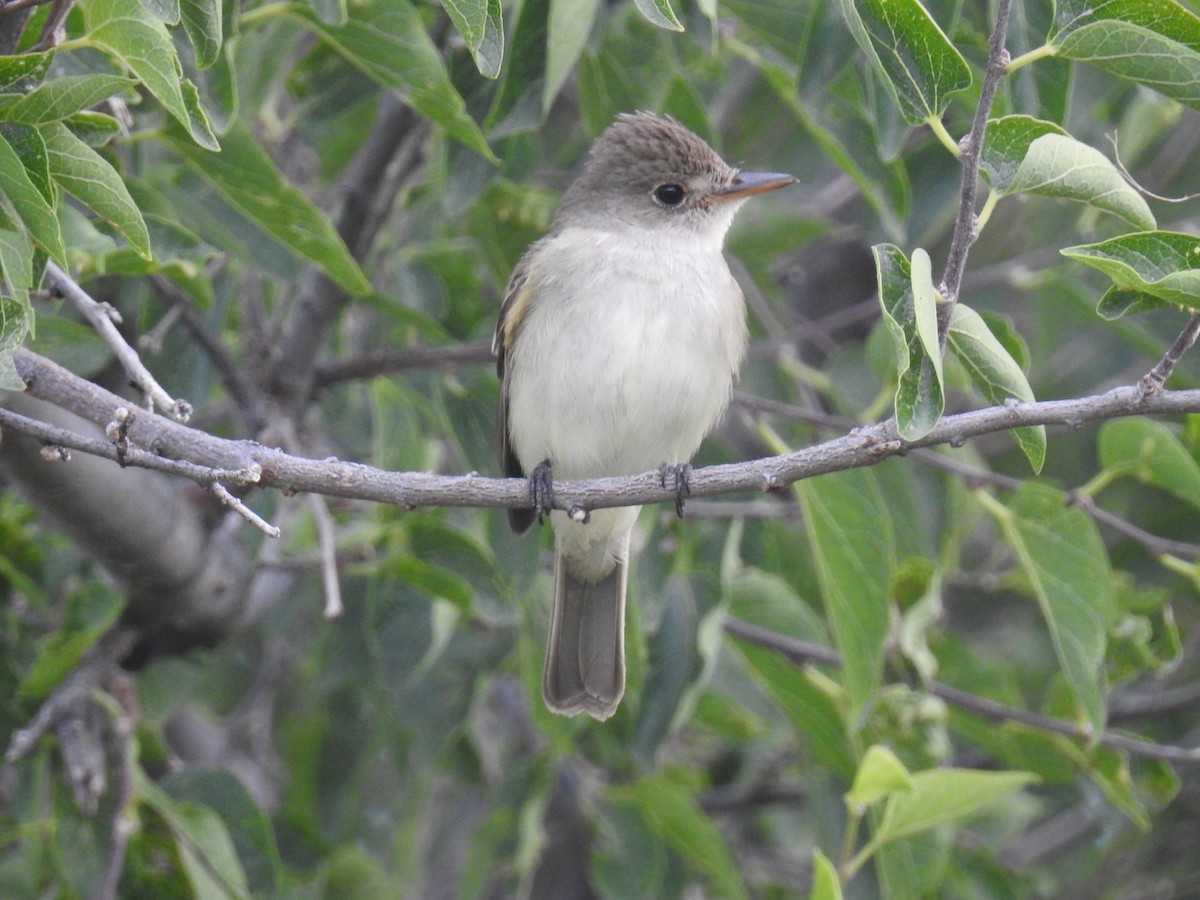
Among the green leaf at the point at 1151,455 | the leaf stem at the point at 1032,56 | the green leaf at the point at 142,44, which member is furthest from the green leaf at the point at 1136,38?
the green leaf at the point at 142,44

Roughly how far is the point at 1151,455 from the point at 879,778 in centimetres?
109

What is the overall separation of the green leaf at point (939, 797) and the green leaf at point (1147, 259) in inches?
46.9

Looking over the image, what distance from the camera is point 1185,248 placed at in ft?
Result: 7.14

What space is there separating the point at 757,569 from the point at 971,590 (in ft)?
7.98

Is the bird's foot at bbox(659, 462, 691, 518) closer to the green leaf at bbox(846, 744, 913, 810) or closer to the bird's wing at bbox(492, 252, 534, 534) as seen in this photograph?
the green leaf at bbox(846, 744, 913, 810)

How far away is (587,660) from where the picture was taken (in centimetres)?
396

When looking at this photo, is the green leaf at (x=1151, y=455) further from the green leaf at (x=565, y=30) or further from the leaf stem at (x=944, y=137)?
the green leaf at (x=565, y=30)

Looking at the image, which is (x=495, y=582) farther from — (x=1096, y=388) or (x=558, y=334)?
(x=1096, y=388)

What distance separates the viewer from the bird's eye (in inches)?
164

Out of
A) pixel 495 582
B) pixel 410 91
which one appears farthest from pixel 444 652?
pixel 410 91

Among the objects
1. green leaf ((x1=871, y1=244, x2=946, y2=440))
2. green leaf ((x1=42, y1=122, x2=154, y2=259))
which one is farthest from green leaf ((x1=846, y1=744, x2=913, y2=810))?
green leaf ((x1=42, y1=122, x2=154, y2=259))

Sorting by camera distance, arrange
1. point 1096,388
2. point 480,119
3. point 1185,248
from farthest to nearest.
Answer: point 1096,388 → point 480,119 → point 1185,248

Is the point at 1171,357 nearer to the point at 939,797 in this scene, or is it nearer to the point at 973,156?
the point at 973,156

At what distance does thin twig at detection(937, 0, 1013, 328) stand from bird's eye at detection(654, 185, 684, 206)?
6.85ft
